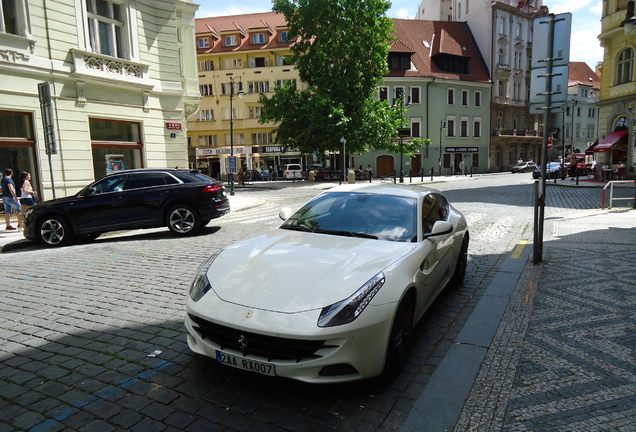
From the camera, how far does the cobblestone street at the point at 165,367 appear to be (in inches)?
115

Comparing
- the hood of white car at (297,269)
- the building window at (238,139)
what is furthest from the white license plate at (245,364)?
the building window at (238,139)

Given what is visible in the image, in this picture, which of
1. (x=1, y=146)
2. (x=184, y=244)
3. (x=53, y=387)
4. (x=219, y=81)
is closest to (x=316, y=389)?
(x=53, y=387)

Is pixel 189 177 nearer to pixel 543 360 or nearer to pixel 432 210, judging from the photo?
pixel 432 210

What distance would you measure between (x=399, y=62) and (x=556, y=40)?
4450 cm

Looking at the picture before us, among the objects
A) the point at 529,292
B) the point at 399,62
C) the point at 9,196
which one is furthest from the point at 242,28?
the point at 529,292

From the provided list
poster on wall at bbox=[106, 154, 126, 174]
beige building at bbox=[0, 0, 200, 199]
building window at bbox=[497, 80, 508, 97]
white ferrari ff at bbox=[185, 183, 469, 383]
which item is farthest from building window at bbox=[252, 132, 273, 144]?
white ferrari ff at bbox=[185, 183, 469, 383]

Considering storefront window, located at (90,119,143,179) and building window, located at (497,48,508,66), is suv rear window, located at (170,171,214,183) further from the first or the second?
building window, located at (497,48,508,66)

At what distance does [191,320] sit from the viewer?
3432 mm

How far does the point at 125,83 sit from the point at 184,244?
32.8 feet

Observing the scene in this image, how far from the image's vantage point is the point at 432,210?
5008mm

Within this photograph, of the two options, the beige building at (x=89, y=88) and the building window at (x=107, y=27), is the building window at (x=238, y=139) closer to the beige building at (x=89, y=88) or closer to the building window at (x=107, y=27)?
the beige building at (x=89, y=88)

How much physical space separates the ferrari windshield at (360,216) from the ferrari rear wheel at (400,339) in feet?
2.59

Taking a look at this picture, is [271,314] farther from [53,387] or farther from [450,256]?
[450,256]

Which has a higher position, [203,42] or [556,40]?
[203,42]
